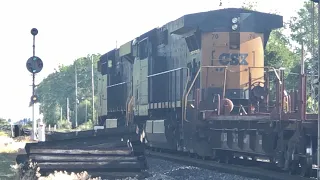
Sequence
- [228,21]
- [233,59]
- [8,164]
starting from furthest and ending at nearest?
[228,21]
[233,59]
[8,164]

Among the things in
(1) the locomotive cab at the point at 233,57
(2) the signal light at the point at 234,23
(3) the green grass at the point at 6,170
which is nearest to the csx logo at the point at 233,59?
(1) the locomotive cab at the point at 233,57

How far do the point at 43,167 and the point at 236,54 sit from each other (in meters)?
7.02

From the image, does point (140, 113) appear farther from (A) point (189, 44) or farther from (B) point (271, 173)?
(B) point (271, 173)

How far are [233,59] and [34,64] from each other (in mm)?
6729

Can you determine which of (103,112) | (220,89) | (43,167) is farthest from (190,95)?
(103,112)

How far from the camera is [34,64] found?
827 inches

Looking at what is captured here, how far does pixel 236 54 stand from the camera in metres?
18.1

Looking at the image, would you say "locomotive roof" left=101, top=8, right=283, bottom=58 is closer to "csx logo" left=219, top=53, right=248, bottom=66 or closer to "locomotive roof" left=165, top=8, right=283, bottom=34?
"locomotive roof" left=165, top=8, right=283, bottom=34

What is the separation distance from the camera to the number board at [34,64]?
20.9 metres

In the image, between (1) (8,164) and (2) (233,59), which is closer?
(1) (8,164)

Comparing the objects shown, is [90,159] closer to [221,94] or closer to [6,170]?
[6,170]

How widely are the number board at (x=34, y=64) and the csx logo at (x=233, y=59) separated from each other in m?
6.24

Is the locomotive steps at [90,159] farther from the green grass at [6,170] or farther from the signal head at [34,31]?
the signal head at [34,31]

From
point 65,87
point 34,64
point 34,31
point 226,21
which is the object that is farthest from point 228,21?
point 65,87
